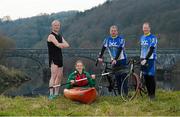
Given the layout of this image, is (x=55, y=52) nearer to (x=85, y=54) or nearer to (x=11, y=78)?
(x=11, y=78)

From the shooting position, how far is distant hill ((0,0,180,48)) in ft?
345

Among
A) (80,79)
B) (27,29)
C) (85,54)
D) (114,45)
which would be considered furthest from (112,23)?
(80,79)

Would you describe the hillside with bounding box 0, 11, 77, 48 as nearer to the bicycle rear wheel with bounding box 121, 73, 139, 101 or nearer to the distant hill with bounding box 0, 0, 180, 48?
the distant hill with bounding box 0, 0, 180, 48

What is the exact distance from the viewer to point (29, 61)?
9381 centimetres

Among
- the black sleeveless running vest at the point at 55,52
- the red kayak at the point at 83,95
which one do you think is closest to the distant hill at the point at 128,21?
the black sleeveless running vest at the point at 55,52

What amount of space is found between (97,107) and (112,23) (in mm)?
113210

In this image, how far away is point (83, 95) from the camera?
989 cm

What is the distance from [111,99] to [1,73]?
46.7m

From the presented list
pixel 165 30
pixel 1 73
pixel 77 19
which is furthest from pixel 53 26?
pixel 77 19

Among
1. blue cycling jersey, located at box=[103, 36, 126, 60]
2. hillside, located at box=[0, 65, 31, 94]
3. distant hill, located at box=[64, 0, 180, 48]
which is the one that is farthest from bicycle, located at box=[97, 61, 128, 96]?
distant hill, located at box=[64, 0, 180, 48]

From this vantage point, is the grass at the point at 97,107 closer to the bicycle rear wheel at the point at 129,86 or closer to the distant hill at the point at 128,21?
the bicycle rear wheel at the point at 129,86

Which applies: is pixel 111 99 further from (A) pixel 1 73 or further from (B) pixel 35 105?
(A) pixel 1 73

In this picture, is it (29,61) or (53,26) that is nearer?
(53,26)

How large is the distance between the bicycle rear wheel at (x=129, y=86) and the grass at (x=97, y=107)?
151 millimetres
